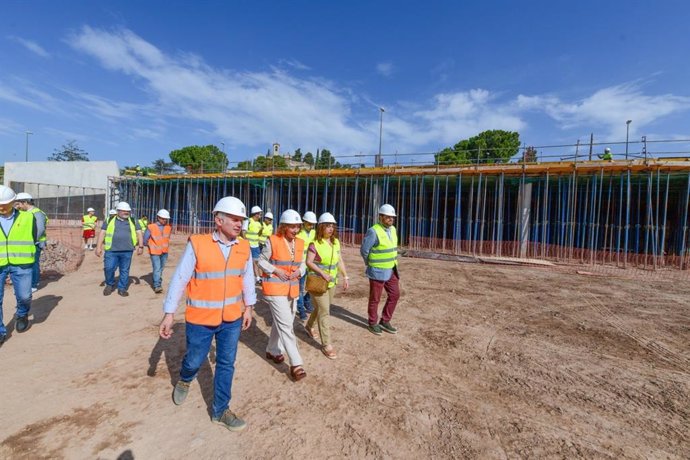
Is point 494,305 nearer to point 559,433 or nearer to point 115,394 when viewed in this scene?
point 559,433

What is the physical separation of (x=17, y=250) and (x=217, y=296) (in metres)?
3.31

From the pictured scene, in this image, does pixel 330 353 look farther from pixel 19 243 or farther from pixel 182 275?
pixel 19 243

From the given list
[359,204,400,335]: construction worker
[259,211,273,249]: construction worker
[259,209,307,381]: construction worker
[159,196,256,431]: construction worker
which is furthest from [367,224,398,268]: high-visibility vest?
[259,211,273,249]: construction worker

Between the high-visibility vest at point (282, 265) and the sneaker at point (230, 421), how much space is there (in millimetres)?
1080

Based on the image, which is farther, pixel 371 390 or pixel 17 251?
pixel 17 251

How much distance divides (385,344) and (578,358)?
2.33 m

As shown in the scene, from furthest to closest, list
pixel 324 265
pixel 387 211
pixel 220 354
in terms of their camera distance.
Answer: pixel 387 211
pixel 324 265
pixel 220 354

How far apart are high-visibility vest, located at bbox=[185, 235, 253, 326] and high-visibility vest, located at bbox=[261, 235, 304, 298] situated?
707 mm

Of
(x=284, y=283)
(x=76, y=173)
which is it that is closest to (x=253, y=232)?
(x=284, y=283)

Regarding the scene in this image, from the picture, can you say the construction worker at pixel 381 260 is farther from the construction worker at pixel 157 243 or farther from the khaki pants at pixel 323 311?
the construction worker at pixel 157 243

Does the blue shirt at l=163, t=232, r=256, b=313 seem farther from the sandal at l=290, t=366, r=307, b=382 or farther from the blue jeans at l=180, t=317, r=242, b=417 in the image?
the sandal at l=290, t=366, r=307, b=382

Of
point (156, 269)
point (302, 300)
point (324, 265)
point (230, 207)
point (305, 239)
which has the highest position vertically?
point (230, 207)

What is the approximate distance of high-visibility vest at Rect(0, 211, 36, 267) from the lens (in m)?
3.90

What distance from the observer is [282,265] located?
3438mm
